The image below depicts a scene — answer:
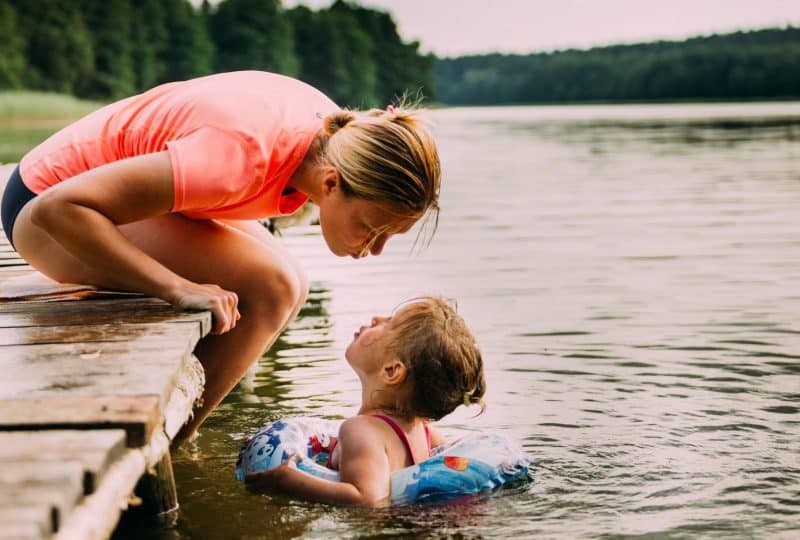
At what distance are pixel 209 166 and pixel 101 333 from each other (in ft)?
1.86

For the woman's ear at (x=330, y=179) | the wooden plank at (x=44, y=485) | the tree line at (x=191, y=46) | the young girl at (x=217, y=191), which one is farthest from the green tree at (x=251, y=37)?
the wooden plank at (x=44, y=485)

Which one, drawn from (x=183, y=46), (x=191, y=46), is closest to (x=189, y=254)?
(x=183, y=46)

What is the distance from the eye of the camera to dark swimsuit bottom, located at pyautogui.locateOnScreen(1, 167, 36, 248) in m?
3.87

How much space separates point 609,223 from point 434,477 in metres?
8.81

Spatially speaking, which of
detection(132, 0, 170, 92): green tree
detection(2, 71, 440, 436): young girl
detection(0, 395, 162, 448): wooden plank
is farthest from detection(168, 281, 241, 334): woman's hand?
detection(132, 0, 170, 92): green tree

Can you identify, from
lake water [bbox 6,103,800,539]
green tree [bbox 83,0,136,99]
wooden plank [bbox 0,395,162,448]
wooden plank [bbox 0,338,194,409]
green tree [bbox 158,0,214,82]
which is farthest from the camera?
green tree [bbox 158,0,214,82]

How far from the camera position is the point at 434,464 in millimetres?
3930

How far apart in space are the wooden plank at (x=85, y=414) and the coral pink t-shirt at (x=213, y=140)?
33.8 inches

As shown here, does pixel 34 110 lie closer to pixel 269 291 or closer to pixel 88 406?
pixel 269 291

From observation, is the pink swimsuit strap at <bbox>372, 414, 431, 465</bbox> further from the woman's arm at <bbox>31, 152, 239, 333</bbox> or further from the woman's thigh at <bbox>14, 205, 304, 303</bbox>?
the woman's arm at <bbox>31, 152, 239, 333</bbox>

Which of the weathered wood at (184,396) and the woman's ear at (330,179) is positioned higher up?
the woman's ear at (330,179)

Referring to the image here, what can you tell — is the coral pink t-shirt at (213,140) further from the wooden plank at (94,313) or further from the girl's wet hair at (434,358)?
the girl's wet hair at (434,358)

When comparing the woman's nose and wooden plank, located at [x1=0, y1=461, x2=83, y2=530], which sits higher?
the woman's nose

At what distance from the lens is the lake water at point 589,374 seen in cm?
370
